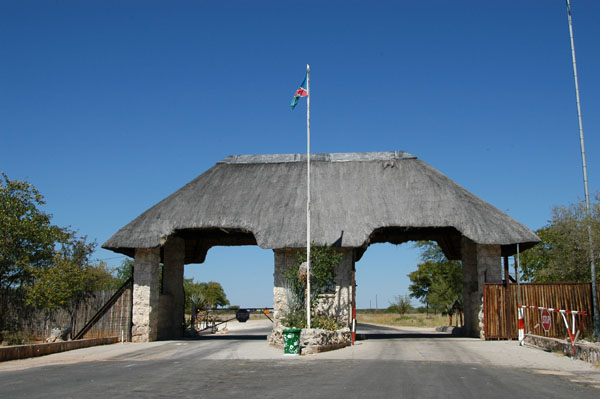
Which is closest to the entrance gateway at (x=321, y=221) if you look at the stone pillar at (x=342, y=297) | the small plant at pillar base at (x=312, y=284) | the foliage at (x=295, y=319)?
the stone pillar at (x=342, y=297)

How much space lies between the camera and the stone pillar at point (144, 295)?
859 inches

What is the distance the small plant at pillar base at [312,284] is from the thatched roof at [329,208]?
1.29 metres

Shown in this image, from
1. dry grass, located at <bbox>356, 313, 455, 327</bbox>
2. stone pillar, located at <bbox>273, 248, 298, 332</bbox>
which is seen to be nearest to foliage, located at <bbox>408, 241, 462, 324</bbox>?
dry grass, located at <bbox>356, 313, 455, 327</bbox>

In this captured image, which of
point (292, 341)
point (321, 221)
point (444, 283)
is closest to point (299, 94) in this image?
point (321, 221)

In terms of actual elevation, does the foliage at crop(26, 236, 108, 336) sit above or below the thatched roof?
below

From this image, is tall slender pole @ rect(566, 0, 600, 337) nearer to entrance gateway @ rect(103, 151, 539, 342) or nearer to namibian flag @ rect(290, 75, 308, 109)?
entrance gateway @ rect(103, 151, 539, 342)

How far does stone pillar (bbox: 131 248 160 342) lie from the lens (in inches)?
859

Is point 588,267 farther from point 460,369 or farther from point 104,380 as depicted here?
point 104,380

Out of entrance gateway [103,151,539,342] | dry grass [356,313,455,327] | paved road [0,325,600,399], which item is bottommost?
dry grass [356,313,455,327]

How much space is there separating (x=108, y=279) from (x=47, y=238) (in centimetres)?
793

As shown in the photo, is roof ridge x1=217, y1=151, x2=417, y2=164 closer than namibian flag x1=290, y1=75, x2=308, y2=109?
No

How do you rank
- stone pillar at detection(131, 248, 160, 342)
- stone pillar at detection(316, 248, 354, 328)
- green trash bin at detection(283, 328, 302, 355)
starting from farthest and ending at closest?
1. stone pillar at detection(131, 248, 160, 342)
2. stone pillar at detection(316, 248, 354, 328)
3. green trash bin at detection(283, 328, 302, 355)

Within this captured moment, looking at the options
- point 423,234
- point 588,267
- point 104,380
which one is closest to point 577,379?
point 104,380

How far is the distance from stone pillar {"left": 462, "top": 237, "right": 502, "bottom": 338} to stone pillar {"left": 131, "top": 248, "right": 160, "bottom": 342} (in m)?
12.3
